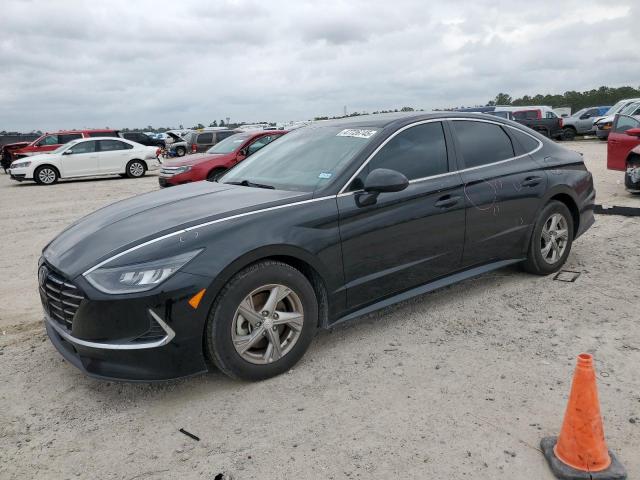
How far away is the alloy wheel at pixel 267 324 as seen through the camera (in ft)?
10.6

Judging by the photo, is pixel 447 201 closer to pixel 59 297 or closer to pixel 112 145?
pixel 59 297

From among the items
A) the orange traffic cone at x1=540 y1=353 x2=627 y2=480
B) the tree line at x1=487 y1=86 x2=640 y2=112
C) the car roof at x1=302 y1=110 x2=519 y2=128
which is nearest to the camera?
the orange traffic cone at x1=540 y1=353 x2=627 y2=480

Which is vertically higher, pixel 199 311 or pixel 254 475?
pixel 199 311

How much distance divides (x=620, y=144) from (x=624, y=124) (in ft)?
3.72

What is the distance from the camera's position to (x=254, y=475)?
2.53 metres

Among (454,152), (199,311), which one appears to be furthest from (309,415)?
(454,152)

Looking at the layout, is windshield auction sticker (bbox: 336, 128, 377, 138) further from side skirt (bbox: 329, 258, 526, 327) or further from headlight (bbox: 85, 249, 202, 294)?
headlight (bbox: 85, 249, 202, 294)

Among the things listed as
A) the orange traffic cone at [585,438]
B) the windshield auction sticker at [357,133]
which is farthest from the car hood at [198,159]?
the orange traffic cone at [585,438]

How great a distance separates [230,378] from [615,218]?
629cm

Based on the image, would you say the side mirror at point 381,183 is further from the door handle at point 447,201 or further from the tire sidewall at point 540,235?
the tire sidewall at point 540,235

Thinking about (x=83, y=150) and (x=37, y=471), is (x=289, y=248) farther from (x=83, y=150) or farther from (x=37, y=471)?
(x=83, y=150)

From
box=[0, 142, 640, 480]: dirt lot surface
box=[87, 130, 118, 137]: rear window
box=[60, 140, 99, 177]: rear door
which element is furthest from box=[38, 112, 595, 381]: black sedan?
box=[87, 130, 118, 137]: rear window

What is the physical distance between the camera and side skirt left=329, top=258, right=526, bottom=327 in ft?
12.4

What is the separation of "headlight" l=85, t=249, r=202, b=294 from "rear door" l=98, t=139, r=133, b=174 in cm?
1647
